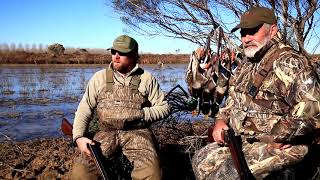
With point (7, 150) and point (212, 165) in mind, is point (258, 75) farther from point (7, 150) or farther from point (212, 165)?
point (7, 150)

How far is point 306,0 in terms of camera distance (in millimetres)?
6922

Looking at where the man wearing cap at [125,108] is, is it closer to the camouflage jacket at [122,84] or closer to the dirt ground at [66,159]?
the camouflage jacket at [122,84]

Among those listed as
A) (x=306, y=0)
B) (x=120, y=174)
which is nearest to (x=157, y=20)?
(x=306, y=0)

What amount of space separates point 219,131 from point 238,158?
655mm

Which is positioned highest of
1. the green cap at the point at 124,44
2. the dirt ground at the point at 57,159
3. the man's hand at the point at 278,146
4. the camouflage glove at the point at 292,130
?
the green cap at the point at 124,44

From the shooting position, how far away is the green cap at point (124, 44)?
4949 mm

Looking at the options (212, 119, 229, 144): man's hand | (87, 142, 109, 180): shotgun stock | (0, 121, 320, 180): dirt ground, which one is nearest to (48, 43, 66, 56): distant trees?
(0, 121, 320, 180): dirt ground

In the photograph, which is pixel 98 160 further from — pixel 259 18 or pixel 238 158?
pixel 259 18

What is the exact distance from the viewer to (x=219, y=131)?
464cm

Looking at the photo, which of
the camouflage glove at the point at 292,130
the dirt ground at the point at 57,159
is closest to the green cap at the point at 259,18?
the camouflage glove at the point at 292,130

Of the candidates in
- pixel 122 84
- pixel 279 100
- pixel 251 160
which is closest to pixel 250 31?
pixel 279 100

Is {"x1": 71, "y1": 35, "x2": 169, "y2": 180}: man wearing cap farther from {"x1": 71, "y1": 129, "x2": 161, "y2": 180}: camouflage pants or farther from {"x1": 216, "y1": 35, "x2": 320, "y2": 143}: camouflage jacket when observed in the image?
{"x1": 216, "y1": 35, "x2": 320, "y2": 143}: camouflage jacket

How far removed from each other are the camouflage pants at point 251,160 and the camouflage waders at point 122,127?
54cm

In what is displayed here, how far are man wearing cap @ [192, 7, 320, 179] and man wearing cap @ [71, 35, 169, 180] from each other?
0.68 m
